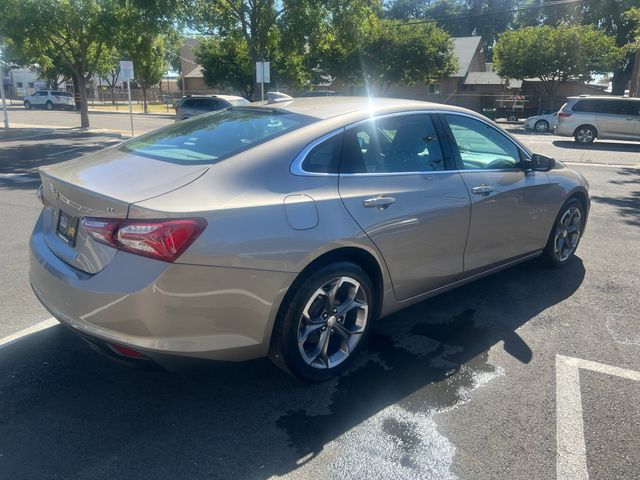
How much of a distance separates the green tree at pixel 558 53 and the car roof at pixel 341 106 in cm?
3481

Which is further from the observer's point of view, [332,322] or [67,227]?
[332,322]

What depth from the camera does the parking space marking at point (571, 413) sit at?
8.68 feet

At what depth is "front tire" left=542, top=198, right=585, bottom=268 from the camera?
5.14 metres

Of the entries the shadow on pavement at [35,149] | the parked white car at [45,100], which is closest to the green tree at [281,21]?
the shadow on pavement at [35,149]

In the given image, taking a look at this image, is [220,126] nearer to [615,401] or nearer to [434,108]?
[434,108]

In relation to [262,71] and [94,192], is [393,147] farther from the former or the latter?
[262,71]

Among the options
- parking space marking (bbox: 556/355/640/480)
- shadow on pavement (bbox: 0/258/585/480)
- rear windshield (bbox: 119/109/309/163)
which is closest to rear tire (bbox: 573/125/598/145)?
shadow on pavement (bbox: 0/258/585/480)

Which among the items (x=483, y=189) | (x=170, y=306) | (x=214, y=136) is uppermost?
(x=214, y=136)

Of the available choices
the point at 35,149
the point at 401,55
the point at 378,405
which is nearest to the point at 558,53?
the point at 401,55

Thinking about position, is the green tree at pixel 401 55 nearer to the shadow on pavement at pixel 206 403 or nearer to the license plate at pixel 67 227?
the shadow on pavement at pixel 206 403

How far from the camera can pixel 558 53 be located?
3459 centimetres

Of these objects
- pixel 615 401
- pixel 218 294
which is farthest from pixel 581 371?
pixel 218 294

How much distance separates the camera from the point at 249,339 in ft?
9.38

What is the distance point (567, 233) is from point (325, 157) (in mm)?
3221
